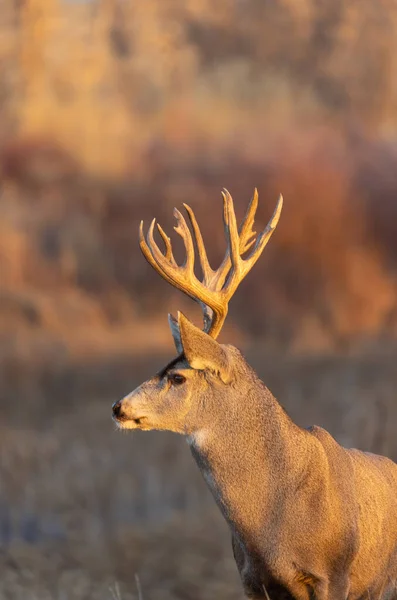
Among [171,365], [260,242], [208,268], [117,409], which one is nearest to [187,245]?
[208,268]

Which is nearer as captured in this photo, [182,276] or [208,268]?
[182,276]

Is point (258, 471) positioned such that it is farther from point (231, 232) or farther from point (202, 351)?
point (231, 232)

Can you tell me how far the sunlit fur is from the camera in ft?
27.5

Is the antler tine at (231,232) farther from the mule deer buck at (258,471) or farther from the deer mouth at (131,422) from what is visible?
the deer mouth at (131,422)

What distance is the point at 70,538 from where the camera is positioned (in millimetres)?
36500

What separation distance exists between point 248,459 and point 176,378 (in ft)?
2.35

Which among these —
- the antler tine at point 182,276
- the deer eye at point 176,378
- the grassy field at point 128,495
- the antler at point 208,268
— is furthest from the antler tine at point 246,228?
the grassy field at point 128,495

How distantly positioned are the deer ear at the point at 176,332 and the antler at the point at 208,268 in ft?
0.71

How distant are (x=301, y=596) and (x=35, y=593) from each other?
1404cm

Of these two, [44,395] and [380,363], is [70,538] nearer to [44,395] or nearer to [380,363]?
[380,363]

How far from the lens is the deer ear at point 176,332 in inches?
344

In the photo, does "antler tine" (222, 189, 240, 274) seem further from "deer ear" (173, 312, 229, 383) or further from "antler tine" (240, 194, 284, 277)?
"deer ear" (173, 312, 229, 383)

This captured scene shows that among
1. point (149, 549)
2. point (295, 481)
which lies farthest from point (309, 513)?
point (149, 549)

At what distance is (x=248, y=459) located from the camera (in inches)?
333
